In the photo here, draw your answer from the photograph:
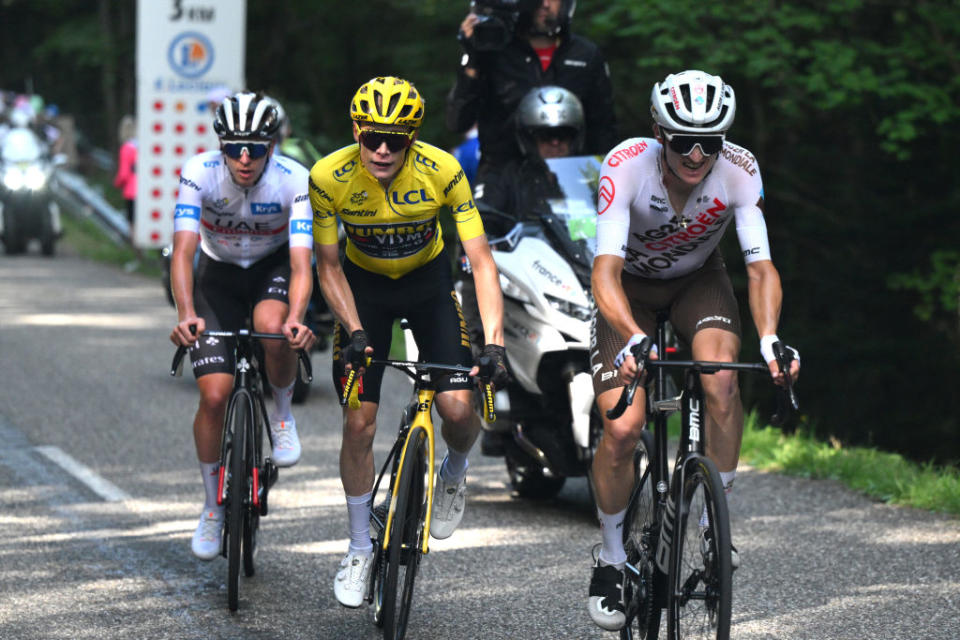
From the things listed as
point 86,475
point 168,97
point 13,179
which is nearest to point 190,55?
point 168,97

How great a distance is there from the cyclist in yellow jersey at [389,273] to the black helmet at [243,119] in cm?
81

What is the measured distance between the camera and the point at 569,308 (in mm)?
7664

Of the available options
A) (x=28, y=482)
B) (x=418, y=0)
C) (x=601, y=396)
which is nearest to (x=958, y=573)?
(x=601, y=396)

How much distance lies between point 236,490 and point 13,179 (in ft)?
61.5

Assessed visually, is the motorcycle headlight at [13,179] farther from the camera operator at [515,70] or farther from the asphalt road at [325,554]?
the camera operator at [515,70]

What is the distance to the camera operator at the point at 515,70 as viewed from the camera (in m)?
9.22

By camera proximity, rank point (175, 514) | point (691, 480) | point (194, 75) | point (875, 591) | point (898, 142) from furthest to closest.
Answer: point (194, 75), point (898, 142), point (175, 514), point (875, 591), point (691, 480)

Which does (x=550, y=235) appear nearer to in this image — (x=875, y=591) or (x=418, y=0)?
(x=875, y=591)

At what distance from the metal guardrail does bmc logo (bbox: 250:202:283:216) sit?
58.0 ft

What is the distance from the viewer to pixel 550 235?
8.01 meters

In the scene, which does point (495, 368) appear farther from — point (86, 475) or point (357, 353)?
point (86, 475)

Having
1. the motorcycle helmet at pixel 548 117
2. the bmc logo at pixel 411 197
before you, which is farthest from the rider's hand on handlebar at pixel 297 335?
the motorcycle helmet at pixel 548 117

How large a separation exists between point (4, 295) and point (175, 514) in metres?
10.9

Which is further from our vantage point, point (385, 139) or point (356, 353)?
point (385, 139)
